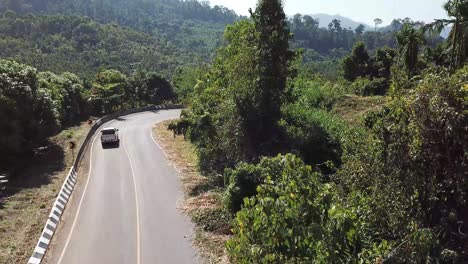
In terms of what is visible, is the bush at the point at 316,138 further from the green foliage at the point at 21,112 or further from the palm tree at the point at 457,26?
the green foliage at the point at 21,112

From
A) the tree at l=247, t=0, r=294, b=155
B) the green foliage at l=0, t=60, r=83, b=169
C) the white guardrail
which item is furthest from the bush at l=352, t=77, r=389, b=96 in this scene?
the green foliage at l=0, t=60, r=83, b=169

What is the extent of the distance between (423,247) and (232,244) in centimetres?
315

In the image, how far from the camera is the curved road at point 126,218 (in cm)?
1742

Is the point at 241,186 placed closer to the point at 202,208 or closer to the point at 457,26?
the point at 202,208

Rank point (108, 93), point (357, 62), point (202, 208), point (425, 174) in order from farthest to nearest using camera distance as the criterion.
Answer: point (108, 93) → point (357, 62) → point (202, 208) → point (425, 174)

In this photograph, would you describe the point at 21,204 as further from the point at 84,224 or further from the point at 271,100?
the point at 271,100

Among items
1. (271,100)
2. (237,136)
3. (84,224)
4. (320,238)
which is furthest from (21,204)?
(320,238)

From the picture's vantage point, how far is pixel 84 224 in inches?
818

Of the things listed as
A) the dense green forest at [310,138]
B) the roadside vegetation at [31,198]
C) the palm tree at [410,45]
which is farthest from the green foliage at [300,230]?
the palm tree at [410,45]

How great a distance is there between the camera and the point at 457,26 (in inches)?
1136

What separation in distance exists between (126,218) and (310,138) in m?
10.8

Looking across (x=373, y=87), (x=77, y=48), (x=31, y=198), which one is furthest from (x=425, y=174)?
(x=77, y=48)

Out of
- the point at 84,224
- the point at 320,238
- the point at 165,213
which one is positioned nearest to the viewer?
the point at 320,238

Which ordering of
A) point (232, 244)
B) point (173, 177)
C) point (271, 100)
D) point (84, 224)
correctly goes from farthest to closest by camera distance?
point (173, 177) < point (271, 100) < point (84, 224) < point (232, 244)
